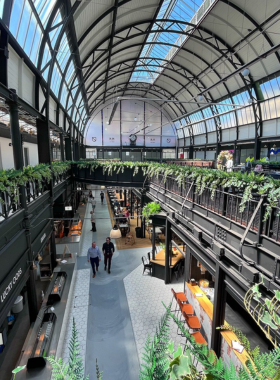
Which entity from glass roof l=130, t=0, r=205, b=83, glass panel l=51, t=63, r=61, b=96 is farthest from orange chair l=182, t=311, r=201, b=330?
glass roof l=130, t=0, r=205, b=83

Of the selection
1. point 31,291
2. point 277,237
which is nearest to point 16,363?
point 31,291

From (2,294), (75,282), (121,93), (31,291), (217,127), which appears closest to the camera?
(2,294)

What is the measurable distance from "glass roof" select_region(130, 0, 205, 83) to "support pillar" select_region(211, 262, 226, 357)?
56.5ft

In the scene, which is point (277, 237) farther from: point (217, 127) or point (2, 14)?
point (217, 127)

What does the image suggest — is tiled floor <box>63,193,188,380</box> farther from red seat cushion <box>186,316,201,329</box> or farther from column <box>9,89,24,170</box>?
column <box>9,89,24,170</box>

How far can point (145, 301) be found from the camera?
780 cm

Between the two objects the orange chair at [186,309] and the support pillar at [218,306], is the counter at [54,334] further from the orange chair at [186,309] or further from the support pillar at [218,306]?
the support pillar at [218,306]

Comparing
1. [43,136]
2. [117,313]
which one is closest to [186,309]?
[117,313]

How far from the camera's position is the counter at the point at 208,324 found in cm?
456

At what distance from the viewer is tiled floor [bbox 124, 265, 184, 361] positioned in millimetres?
6391

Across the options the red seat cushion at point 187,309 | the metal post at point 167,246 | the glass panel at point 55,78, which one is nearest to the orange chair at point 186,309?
the red seat cushion at point 187,309

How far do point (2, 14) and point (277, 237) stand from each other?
781cm

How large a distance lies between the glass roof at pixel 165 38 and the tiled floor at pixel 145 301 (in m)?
17.5

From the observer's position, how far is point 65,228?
44.3 feet
